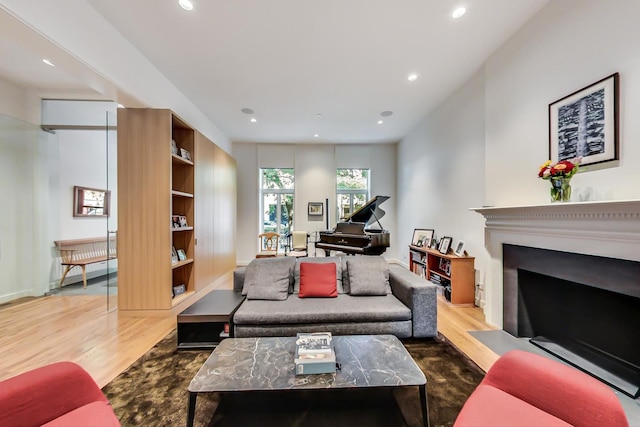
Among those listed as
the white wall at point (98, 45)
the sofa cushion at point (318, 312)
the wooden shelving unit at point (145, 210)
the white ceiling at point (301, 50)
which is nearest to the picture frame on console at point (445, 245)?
the sofa cushion at point (318, 312)

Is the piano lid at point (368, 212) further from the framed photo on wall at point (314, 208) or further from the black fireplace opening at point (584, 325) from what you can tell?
the black fireplace opening at point (584, 325)

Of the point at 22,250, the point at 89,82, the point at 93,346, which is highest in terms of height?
the point at 89,82

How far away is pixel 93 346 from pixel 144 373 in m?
0.97

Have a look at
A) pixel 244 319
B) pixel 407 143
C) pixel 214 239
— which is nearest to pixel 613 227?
pixel 244 319

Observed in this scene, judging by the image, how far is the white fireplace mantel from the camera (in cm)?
171

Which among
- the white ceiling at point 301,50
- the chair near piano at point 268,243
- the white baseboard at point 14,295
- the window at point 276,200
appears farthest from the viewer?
the window at point 276,200

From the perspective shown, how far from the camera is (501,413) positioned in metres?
1.11

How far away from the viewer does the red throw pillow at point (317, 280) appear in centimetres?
279

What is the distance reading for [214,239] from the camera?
184 inches

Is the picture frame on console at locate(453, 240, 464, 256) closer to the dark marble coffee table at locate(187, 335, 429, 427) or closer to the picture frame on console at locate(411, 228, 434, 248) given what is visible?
the picture frame on console at locate(411, 228, 434, 248)

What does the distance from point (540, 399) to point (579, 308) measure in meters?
1.78

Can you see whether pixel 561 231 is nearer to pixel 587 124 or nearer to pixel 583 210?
pixel 583 210

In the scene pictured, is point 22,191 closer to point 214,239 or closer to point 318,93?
point 214,239

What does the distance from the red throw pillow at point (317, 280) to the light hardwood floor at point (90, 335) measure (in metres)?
1.39
